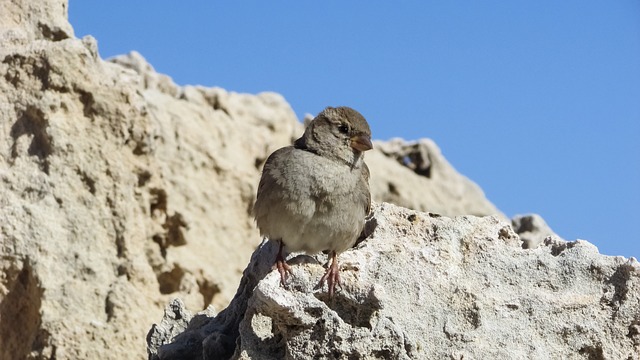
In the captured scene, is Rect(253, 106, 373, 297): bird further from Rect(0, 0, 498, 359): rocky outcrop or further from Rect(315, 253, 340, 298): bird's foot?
Rect(0, 0, 498, 359): rocky outcrop

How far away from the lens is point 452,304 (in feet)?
15.3

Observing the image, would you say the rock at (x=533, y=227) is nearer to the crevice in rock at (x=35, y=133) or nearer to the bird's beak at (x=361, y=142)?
the bird's beak at (x=361, y=142)

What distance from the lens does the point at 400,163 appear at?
12.7 metres

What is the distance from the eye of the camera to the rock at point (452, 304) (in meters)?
4.40

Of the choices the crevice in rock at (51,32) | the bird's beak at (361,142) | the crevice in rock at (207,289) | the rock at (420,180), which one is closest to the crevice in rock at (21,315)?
the crevice in rock at (51,32)

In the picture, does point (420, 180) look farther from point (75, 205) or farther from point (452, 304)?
point (452, 304)

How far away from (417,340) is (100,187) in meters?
2.98

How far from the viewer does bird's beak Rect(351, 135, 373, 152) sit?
5.90 meters

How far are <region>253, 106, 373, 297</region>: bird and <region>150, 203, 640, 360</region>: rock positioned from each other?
0.60 metres

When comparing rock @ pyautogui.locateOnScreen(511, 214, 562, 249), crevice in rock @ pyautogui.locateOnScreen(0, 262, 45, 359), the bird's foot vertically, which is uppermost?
rock @ pyautogui.locateOnScreen(511, 214, 562, 249)

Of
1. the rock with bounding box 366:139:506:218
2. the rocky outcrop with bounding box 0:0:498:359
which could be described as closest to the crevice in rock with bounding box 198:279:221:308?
the rocky outcrop with bounding box 0:0:498:359

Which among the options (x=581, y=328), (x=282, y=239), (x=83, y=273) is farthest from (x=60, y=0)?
(x=581, y=328)

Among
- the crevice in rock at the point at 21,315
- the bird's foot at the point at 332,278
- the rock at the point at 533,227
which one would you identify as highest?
the rock at the point at 533,227

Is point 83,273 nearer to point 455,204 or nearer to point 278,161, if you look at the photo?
point 278,161
